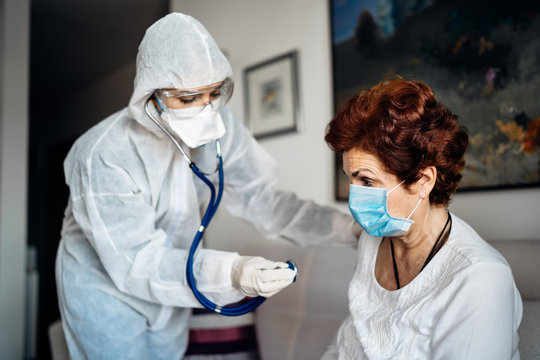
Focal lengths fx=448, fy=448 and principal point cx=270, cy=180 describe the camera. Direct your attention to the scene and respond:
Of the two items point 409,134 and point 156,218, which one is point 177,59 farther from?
Answer: point 409,134

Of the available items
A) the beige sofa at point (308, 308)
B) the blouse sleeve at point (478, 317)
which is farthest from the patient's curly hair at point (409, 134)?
the beige sofa at point (308, 308)

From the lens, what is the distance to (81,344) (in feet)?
4.41

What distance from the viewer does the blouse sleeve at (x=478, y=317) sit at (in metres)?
0.83

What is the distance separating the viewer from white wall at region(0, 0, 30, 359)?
2.63 meters

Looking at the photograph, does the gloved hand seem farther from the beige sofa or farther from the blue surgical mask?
the beige sofa

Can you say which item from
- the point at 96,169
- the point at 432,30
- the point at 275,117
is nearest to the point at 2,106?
the point at 275,117

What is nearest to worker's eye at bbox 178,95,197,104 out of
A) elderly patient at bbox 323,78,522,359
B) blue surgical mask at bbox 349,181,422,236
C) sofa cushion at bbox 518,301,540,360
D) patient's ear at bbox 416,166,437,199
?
elderly patient at bbox 323,78,522,359

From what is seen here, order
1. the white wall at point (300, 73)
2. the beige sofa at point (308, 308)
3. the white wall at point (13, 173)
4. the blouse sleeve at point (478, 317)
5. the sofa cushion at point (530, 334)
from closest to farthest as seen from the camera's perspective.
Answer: the blouse sleeve at point (478, 317)
the sofa cushion at point (530, 334)
the beige sofa at point (308, 308)
the white wall at point (300, 73)
the white wall at point (13, 173)

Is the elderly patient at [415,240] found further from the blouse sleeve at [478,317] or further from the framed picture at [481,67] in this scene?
the framed picture at [481,67]

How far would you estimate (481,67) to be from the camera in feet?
5.04

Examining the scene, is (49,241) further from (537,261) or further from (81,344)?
(537,261)

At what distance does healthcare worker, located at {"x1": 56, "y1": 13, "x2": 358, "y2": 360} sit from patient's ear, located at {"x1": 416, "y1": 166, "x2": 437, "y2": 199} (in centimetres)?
36

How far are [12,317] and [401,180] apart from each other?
2.58m

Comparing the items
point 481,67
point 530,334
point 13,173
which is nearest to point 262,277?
point 530,334
